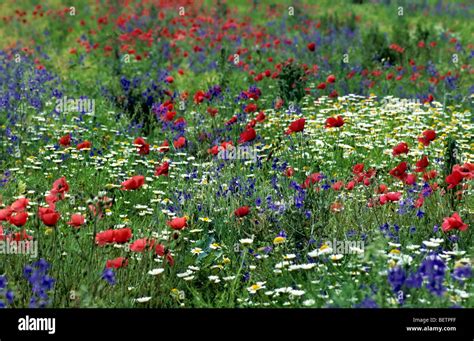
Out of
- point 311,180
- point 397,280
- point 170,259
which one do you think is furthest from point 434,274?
point 311,180

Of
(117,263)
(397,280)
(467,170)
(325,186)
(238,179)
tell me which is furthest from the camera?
(238,179)

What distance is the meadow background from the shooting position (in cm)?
347

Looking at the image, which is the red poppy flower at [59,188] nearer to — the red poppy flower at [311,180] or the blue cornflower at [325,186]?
the red poppy flower at [311,180]

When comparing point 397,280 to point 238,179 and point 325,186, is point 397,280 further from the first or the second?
point 238,179

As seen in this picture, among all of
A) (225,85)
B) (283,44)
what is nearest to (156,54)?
(283,44)

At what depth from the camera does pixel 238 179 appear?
5.09 metres

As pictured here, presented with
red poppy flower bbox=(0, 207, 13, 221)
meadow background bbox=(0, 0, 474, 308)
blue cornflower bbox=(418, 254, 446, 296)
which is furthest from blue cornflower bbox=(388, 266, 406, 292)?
red poppy flower bbox=(0, 207, 13, 221)

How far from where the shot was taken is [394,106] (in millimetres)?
7484

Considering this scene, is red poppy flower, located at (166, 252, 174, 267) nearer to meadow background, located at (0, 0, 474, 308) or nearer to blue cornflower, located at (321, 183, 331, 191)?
meadow background, located at (0, 0, 474, 308)

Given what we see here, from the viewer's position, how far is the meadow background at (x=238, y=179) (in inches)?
137

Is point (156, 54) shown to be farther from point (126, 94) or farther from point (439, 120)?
point (439, 120)
